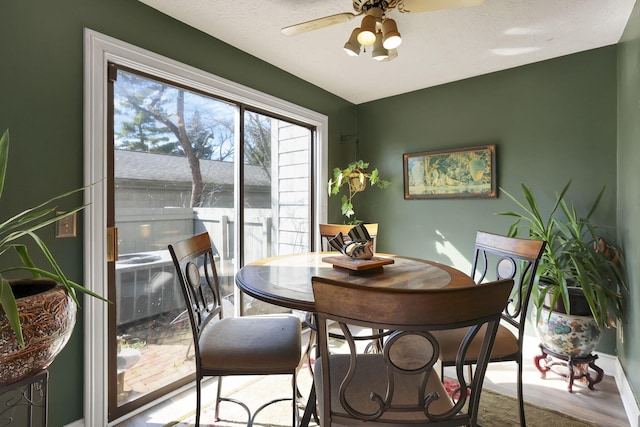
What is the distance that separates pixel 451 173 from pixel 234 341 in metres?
2.49

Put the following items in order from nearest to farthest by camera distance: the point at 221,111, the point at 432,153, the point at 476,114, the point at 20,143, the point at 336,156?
the point at 20,143 → the point at 221,111 → the point at 476,114 → the point at 432,153 → the point at 336,156

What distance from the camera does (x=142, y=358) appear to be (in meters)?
2.07

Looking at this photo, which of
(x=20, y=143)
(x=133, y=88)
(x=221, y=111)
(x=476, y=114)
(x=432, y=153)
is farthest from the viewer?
(x=432, y=153)

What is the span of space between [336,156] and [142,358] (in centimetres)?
252

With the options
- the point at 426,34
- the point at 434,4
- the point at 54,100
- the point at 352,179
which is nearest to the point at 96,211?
the point at 54,100

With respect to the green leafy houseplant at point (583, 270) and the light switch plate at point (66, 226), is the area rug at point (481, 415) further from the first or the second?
the light switch plate at point (66, 226)

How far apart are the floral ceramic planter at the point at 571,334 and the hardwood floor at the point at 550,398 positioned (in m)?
0.25

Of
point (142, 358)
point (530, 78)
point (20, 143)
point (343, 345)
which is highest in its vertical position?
point (530, 78)

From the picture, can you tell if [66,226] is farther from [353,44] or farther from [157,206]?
[353,44]

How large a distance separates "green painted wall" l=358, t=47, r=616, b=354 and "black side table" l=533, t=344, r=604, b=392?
1.18ft

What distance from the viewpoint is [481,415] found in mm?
1913

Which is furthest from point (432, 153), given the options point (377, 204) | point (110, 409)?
point (110, 409)

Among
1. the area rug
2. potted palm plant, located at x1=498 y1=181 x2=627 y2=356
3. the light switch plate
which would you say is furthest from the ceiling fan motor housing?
the area rug

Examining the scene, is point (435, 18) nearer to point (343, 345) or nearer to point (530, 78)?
point (530, 78)
